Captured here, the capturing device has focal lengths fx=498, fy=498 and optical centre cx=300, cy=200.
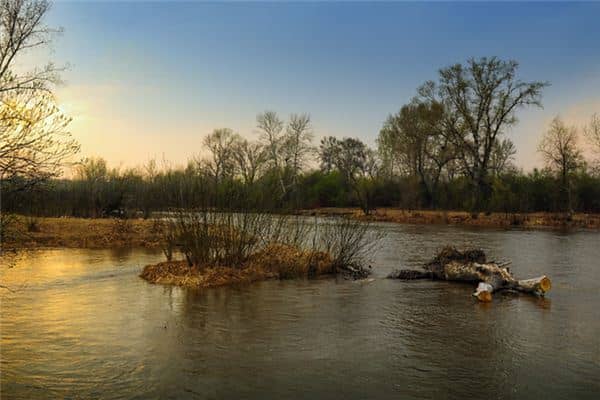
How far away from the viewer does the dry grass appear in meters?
24.3

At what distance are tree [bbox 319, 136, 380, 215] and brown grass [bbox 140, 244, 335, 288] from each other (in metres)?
42.4

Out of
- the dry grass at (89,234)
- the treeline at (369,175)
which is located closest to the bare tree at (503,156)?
the treeline at (369,175)

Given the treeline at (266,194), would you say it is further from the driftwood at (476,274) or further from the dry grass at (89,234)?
the driftwood at (476,274)

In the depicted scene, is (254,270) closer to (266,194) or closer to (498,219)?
(266,194)

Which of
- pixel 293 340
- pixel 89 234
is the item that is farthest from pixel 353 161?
pixel 293 340

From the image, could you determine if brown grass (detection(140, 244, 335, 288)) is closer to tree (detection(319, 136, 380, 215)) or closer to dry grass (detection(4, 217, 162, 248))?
dry grass (detection(4, 217, 162, 248))

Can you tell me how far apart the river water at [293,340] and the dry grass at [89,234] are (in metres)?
8.62

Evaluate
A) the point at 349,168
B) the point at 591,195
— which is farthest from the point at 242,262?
the point at 349,168

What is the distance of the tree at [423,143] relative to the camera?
50594 millimetres

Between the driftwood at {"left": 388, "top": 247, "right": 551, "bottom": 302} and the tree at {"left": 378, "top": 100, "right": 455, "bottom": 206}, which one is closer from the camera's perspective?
the driftwood at {"left": 388, "top": 247, "right": 551, "bottom": 302}

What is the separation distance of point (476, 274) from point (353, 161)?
55.2 meters

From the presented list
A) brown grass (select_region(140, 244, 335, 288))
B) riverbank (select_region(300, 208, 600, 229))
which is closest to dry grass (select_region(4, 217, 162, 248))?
brown grass (select_region(140, 244, 335, 288))

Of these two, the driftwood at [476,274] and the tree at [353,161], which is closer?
the driftwood at [476,274]

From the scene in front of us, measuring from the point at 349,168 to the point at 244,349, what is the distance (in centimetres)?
5653
